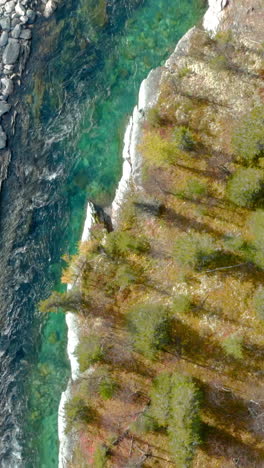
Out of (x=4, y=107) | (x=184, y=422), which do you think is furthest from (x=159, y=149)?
(x=184, y=422)

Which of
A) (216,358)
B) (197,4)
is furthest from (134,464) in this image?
(197,4)

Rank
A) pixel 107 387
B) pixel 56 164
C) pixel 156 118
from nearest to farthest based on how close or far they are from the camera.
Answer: pixel 107 387 → pixel 156 118 → pixel 56 164

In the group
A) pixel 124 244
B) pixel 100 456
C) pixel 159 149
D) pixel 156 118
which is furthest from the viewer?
pixel 156 118

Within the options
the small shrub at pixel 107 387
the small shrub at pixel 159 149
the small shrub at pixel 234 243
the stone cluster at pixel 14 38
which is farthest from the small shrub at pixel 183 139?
the small shrub at pixel 107 387

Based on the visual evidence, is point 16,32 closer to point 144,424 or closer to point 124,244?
point 124,244

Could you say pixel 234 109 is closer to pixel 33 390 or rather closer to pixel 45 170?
pixel 45 170

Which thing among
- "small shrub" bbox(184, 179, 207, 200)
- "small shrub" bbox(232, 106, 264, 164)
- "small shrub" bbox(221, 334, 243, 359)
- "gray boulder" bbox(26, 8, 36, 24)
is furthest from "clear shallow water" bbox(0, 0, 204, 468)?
"small shrub" bbox(221, 334, 243, 359)
